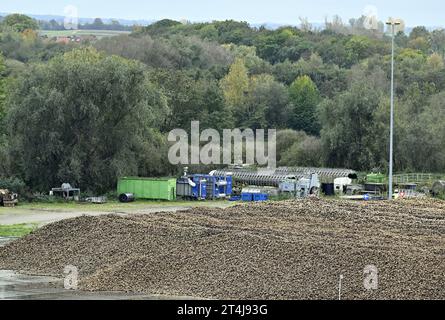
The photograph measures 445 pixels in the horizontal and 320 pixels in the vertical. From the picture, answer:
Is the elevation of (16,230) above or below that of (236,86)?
below

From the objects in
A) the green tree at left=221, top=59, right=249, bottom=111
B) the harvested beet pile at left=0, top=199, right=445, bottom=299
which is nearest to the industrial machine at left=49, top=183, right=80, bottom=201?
the harvested beet pile at left=0, top=199, right=445, bottom=299

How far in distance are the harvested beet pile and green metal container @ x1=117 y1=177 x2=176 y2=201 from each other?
21.2 m

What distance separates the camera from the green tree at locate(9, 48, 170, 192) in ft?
194

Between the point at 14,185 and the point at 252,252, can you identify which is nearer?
the point at 252,252

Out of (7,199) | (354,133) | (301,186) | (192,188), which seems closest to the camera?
(7,199)

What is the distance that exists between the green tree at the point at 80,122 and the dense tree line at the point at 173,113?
0.06m

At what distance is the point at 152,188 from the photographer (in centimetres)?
5741

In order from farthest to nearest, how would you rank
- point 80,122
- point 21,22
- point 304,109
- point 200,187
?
point 21,22
point 304,109
point 80,122
point 200,187

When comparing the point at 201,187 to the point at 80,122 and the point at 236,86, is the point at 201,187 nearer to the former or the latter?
the point at 80,122

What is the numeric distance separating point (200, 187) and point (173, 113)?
74.3ft

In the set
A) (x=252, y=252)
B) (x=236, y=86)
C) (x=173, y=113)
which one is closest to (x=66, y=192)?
(x=173, y=113)

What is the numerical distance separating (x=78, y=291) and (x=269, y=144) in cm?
5564

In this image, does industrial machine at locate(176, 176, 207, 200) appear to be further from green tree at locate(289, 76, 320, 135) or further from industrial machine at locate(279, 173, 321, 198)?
green tree at locate(289, 76, 320, 135)

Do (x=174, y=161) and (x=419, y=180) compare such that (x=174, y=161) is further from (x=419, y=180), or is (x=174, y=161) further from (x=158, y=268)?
(x=158, y=268)
